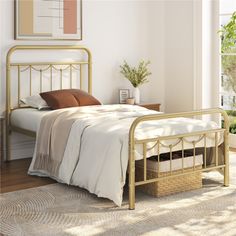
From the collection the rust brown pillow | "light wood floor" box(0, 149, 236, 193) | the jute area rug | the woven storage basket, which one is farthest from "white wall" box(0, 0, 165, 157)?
the woven storage basket

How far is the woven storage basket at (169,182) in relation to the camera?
4.10m

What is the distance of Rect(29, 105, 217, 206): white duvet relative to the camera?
3895 mm

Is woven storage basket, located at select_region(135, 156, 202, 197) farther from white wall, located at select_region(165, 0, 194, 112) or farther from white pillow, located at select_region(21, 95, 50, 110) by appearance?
white wall, located at select_region(165, 0, 194, 112)

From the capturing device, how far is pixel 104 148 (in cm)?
403

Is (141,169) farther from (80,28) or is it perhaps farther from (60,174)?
(80,28)

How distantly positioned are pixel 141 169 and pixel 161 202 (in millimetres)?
300

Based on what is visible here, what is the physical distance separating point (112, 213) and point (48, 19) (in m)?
2.60

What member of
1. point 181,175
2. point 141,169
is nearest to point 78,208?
point 141,169

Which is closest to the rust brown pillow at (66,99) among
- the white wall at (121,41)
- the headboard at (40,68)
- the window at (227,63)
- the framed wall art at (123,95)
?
the headboard at (40,68)

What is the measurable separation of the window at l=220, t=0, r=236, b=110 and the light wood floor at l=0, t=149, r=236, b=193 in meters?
2.46

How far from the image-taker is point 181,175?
4.17m

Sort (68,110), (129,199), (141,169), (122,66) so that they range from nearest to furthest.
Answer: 1. (129,199)
2. (141,169)
3. (68,110)
4. (122,66)

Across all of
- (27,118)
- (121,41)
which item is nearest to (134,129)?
(27,118)

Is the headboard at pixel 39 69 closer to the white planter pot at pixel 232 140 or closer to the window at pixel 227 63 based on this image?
the window at pixel 227 63
